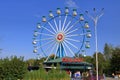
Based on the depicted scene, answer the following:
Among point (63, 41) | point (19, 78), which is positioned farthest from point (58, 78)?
point (63, 41)

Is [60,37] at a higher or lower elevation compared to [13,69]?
higher

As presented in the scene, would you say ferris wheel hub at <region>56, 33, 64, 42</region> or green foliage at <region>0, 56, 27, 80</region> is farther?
ferris wheel hub at <region>56, 33, 64, 42</region>

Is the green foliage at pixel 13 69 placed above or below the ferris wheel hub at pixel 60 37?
below

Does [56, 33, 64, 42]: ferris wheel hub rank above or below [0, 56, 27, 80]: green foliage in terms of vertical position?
above

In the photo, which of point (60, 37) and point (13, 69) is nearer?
point (13, 69)

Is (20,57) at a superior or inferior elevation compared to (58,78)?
superior

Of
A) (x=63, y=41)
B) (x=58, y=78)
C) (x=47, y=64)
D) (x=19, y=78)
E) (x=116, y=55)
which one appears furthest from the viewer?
(x=116, y=55)

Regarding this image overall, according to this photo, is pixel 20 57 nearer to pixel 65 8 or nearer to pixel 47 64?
pixel 65 8

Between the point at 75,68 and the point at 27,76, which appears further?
the point at 75,68

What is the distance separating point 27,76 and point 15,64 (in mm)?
10284

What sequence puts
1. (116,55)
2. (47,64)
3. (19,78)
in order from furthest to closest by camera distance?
(116,55)
(47,64)
(19,78)

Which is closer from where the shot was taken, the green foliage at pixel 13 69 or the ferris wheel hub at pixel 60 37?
the green foliage at pixel 13 69

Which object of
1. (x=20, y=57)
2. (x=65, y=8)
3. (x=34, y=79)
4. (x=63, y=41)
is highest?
(x=65, y=8)

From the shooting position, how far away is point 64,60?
7869 centimetres
